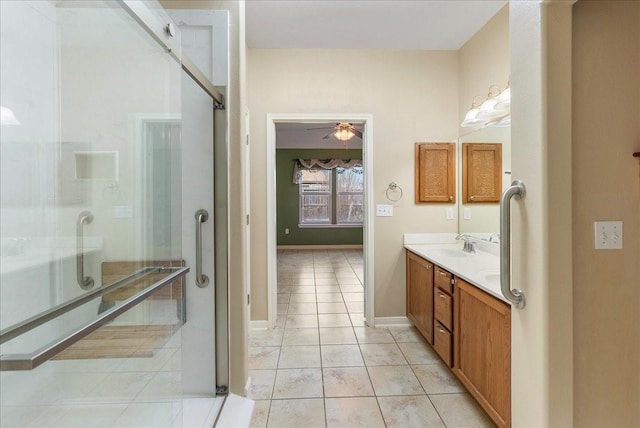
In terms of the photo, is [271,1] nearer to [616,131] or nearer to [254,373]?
[616,131]

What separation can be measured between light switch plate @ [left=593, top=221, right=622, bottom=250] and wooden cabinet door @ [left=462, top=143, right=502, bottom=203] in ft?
4.53

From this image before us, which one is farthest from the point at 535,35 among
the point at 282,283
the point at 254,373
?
the point at 282,283

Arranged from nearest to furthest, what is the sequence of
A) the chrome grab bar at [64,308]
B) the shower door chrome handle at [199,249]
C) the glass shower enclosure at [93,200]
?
the chrome grab bar at [64,308] < the glass shower enclosure at [93,200] < the shower door chrome handle at [199,249]

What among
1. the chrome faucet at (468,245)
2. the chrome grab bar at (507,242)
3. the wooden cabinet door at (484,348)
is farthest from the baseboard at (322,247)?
the chrome grab bar at (507,242)

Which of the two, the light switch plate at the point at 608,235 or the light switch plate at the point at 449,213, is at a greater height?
the light switch plate at the point at 449,213

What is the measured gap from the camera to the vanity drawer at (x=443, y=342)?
86.5 inches

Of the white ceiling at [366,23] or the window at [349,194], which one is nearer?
the white ceiling at [366,23]

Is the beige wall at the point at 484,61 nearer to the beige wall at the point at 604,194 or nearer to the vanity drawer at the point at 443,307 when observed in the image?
the beige wall at the point at 604,194

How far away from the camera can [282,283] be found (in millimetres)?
4961

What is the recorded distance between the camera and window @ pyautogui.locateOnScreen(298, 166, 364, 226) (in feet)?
27.5

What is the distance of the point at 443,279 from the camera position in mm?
2303

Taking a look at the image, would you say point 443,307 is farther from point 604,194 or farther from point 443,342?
point 604,194

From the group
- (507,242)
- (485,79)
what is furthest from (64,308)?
(485,79)

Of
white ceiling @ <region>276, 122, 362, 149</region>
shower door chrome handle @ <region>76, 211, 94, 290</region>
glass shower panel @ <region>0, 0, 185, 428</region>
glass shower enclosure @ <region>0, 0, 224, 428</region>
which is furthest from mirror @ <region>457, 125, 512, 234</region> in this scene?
white ceiling @ <region>276, 122, 362, 149</region>
